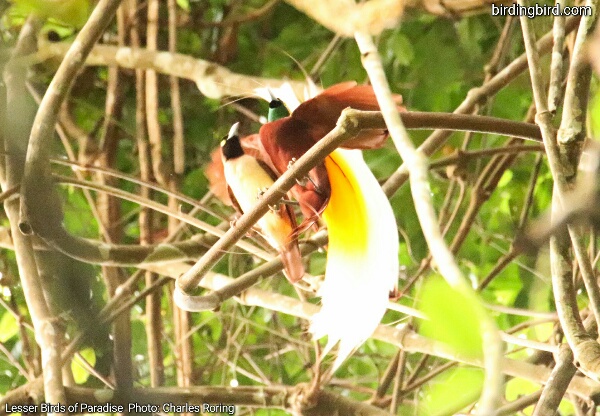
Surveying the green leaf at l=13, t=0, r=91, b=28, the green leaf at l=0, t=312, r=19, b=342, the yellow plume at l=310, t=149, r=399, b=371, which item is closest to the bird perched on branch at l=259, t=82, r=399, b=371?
the yellow plume at l=310, t=149, r=399, b=371

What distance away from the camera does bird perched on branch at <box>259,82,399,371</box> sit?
0.53 metres

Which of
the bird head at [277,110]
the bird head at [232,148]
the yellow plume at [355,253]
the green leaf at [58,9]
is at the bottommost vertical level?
the yellow plume at [355,253]

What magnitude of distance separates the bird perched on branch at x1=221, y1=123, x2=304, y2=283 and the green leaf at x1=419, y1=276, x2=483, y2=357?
1.10ft

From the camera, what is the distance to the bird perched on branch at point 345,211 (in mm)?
531

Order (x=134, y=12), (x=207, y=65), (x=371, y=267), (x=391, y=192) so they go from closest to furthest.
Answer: (x=371, y=267), (x=391, y=192), (x=207, y=65), (x=134, y=12)

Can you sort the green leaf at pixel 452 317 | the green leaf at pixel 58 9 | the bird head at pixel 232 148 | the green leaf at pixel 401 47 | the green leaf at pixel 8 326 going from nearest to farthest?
the green leaf at pixel 452 317
the green leaf at pixel 58 9
the bird head at pixel 232 148
the green leaf at pixel 8 326
the green leaf at pixel 401 47

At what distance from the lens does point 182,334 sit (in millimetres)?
1027

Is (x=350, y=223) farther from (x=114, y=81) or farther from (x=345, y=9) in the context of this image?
(x=114, y=81)

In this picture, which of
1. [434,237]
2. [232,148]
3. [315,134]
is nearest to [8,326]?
[232,148]

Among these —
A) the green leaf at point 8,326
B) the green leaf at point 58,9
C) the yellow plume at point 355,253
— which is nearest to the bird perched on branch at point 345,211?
the yellow plume at point 355,253

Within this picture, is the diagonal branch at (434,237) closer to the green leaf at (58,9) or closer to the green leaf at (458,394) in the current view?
the green leaf at (58,9)

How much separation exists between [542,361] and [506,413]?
0.66 feet

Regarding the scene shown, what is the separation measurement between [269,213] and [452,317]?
1.14ft

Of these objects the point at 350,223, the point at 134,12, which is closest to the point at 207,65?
the point at 134,12
